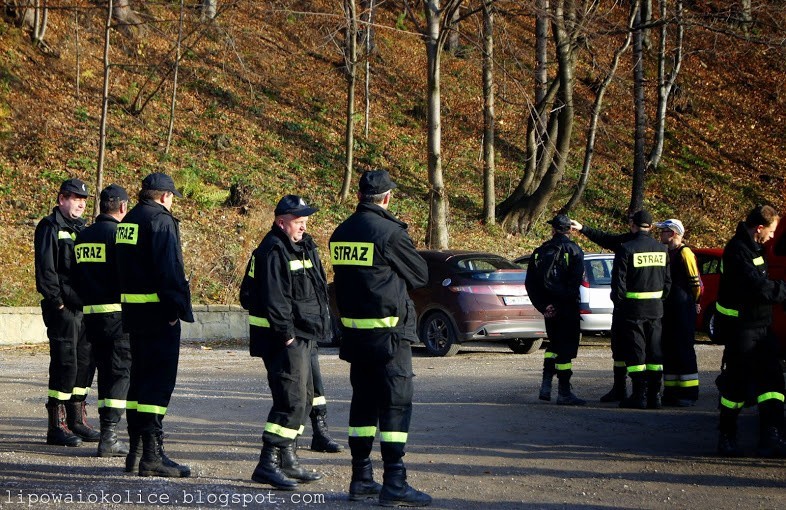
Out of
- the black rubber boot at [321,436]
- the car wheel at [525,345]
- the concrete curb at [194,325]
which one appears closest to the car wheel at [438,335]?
the car wheel at [525,345]

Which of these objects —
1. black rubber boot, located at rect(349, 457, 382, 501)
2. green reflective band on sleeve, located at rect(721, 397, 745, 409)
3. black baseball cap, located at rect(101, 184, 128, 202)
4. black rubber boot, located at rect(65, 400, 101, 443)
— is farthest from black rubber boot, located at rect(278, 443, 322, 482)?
green reflective band on sleeve, located at rect(721, 397, 745, 409)

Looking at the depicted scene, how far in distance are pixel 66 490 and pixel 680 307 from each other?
21.3ft

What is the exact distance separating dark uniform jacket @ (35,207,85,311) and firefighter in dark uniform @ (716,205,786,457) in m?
5.29

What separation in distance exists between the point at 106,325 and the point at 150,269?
0.86m

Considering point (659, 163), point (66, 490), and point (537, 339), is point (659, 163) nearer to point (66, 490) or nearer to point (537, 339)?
point (537, 339)

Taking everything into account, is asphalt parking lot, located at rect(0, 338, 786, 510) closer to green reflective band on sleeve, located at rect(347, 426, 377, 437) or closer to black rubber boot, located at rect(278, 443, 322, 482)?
black rubber boot, located at rect(278, 443, 322, 482)

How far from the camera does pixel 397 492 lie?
20.8ft

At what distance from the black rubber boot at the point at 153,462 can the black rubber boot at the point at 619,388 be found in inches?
204

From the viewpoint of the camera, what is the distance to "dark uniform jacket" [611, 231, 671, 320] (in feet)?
33.2

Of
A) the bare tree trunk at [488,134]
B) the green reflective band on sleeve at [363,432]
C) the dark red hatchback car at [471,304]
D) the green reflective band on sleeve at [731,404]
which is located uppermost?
the bare tree trunk at [488,134]

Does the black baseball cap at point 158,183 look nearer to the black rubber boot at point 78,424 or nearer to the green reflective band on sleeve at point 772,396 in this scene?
the black rubber boot at point 78,424

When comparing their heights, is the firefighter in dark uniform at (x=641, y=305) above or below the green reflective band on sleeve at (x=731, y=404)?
above

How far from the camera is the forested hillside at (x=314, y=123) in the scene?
22312 millimetres

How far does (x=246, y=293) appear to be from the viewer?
7.47 m
